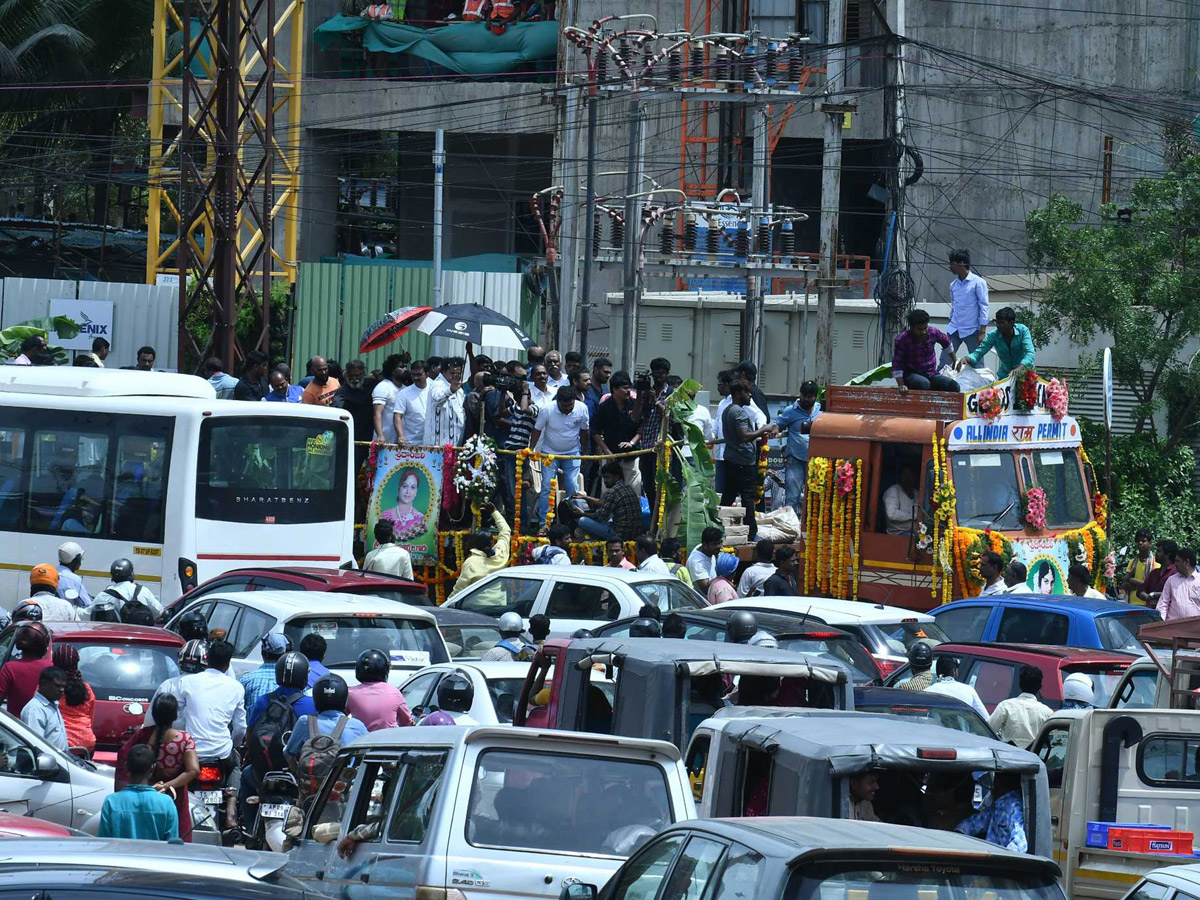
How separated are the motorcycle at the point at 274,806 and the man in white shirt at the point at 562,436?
977 centimetres

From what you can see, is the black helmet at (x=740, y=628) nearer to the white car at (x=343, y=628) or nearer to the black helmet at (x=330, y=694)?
the white car at (x=343, y=628)

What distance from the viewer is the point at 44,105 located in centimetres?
4484

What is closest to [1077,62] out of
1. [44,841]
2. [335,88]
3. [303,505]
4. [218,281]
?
[335,88]

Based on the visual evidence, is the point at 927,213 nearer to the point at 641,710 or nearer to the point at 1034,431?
the point at 1034,431

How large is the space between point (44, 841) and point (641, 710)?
409 cm

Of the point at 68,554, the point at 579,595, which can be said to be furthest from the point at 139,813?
the point at 68,554

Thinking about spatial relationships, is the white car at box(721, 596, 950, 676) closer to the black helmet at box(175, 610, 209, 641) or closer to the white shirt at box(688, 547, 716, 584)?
the white shirt at box(688, 547, 716, 584)

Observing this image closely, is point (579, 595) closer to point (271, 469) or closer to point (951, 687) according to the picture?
point (951, 687)

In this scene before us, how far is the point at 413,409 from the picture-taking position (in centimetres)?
2081

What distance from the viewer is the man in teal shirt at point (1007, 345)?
1906 centimetres

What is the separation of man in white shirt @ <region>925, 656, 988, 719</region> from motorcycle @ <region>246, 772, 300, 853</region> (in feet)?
13.6

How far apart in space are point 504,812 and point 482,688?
454 centimetres

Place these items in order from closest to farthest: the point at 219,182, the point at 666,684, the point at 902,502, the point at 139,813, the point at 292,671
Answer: the point at 139,813, the point at 666,684, the point at 292,671, the point at 902,502, the point at 219,182

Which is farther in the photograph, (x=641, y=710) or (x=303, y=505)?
(x=303, y=505)
